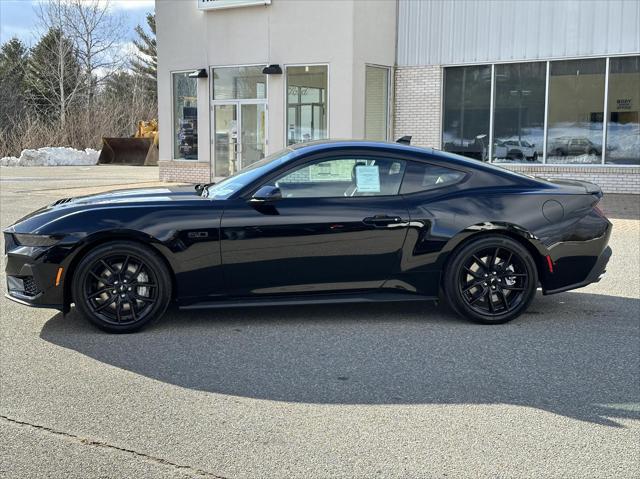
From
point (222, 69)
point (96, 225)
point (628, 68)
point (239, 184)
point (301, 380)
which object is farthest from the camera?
point (222, 69)

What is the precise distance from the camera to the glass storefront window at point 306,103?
17672mm

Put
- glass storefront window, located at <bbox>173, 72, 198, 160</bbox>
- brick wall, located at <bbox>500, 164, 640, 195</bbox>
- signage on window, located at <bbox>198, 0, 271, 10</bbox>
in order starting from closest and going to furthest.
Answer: brick wall, located at <bbox>500, 164, 640, 195</bbox>
signage on window, located at <bbox>198, 0, 271, 10</bbox>
glass storefront window, located at <bbox>173, 72, 198, 160</bbox>

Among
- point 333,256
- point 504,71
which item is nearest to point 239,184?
point 333,256

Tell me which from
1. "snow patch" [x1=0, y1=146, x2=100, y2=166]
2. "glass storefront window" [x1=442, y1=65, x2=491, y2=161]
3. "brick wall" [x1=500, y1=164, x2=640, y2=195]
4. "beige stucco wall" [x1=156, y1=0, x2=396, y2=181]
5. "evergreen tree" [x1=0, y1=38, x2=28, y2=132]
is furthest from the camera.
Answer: "evergreen tree" [x1=0, y1=38, x2=28, y2=132]

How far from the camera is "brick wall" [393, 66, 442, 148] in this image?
18.5 meters

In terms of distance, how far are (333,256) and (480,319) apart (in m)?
1.34

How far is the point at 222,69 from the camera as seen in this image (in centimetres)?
1898

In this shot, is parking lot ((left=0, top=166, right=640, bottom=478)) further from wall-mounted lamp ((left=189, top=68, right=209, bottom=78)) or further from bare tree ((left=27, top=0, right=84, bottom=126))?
bare tree ((left=27, top=0, right=84, bottom=126))

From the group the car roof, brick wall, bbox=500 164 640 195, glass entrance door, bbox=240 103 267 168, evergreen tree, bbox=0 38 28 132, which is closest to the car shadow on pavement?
the car roof

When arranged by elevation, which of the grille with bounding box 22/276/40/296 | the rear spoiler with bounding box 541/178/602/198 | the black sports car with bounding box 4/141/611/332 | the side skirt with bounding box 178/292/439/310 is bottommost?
the side skirt with bounding box 178/292/439/310

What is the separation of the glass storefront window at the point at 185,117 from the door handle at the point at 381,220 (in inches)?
570

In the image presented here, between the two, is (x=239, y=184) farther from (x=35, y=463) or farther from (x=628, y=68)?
(x=628, y=68)

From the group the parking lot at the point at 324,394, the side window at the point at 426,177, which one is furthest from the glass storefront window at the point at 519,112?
the side window at the point at 426,177

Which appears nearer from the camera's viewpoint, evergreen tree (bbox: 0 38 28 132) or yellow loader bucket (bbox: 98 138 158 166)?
yellow loader bucket (bbox: 98 138 158 166)
